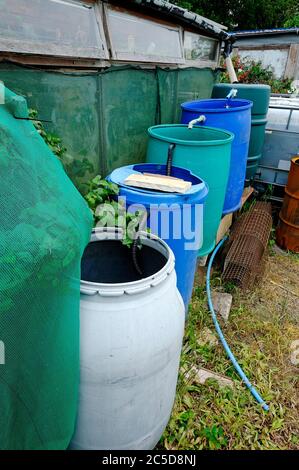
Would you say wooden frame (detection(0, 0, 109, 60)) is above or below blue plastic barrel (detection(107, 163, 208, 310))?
above

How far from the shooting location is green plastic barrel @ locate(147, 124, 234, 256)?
7.21ft

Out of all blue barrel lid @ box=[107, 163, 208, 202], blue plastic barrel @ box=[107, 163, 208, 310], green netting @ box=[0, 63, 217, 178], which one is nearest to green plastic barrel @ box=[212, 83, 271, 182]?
green netting @ box=[0, 63, 217, 178]

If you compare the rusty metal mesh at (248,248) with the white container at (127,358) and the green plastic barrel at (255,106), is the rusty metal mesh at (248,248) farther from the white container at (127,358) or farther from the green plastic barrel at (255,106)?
Answer: the white container at (127,358)

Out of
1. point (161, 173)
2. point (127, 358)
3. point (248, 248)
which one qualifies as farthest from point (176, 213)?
A: point (248, 248)

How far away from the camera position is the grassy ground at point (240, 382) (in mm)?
1818

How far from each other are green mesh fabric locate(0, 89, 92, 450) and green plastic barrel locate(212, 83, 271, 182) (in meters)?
3.40

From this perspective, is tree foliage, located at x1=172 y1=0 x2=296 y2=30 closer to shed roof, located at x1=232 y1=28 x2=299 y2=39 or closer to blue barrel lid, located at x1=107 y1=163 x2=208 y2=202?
shed roof, located at x1=232 y1=28 x2=299 y2=39

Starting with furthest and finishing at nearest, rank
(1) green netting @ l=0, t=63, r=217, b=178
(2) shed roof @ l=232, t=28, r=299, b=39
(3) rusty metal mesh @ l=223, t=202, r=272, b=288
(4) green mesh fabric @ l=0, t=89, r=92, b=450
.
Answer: (2) shed roof @ l=232, t=28, r=299, b=39
(3) rusty metal mesh @ l=223, t=202, r=272, b=288
(1) green netting @ l=0, t=63, r=217, b=178
(4) green mesh fabric @ l=0, t=89, r=92, b=450

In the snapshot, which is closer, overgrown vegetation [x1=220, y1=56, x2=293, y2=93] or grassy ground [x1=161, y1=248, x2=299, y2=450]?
grassy ground [x1=161, y1=248, x2=299, y2=450]

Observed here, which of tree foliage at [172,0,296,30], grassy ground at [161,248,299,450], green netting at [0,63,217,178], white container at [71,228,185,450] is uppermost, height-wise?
tree foliage at [172,0,296,30]

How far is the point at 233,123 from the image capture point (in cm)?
280

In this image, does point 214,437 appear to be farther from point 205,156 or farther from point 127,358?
point 205,156

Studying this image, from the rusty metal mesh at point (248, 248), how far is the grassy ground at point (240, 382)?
0.15 m
